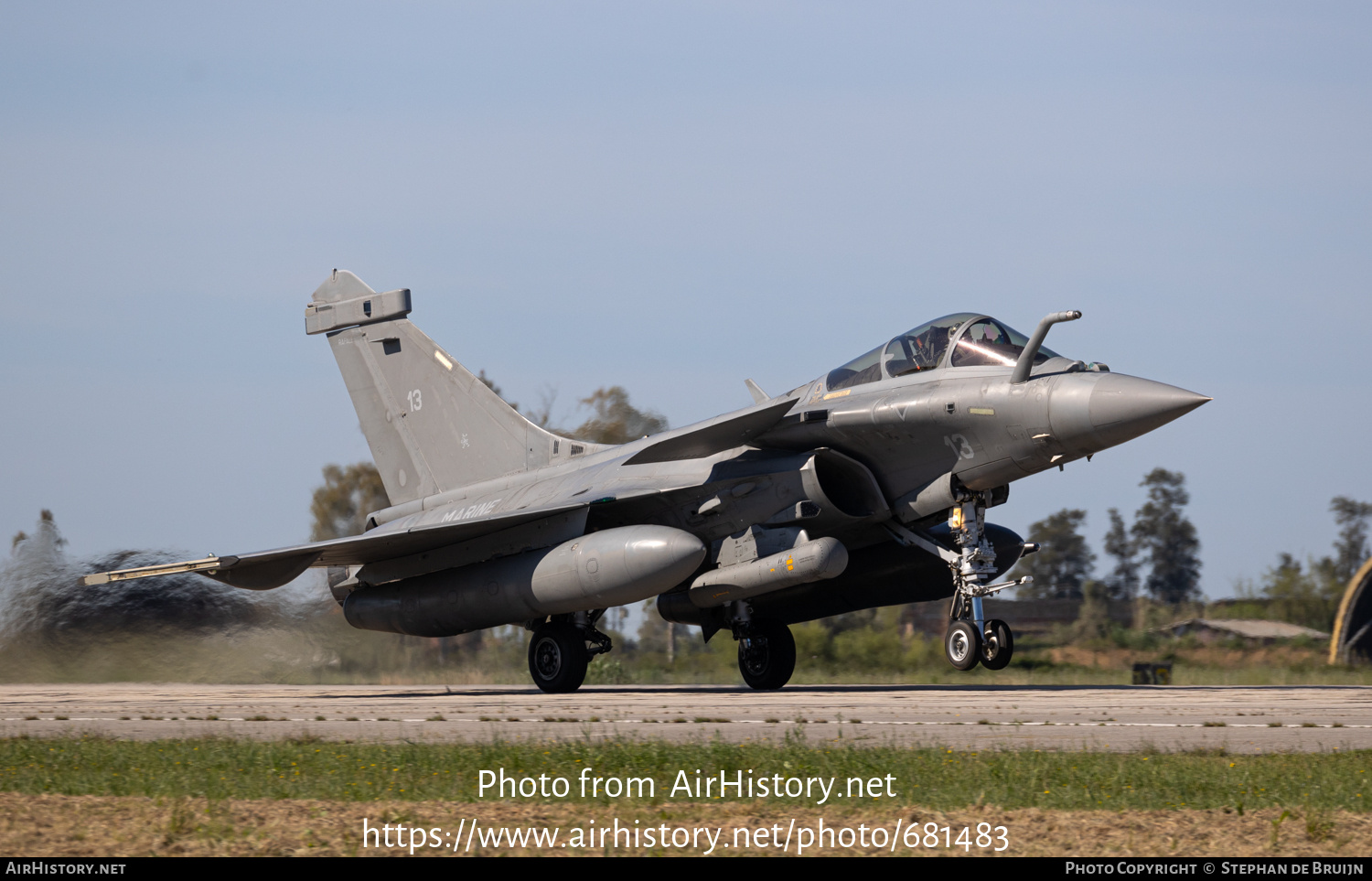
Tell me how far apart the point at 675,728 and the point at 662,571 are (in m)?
3.94

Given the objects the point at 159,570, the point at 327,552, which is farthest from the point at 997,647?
the point at 159,570

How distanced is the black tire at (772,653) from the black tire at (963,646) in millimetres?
2827

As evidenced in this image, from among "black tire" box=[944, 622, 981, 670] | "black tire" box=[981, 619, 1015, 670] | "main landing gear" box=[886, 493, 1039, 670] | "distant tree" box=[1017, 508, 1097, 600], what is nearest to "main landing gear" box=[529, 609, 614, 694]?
"main landing gear" box=[886, 493, 1039, 670]

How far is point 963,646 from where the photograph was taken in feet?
43.3

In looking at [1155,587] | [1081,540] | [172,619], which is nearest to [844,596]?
[172,619]

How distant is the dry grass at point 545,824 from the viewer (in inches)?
195

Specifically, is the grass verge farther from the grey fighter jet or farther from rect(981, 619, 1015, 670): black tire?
the grey fighter jet

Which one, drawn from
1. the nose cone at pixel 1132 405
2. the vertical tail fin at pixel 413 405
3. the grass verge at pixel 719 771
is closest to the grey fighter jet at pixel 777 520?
the nose cone at pixel 1132 405

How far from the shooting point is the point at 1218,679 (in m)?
18.4

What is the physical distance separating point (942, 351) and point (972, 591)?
2551 millimetres

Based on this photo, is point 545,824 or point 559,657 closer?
point 545,824

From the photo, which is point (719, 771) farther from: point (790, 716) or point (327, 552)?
point (327, 552)
